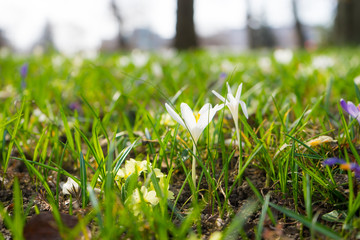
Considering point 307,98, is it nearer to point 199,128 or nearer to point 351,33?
point 199,128

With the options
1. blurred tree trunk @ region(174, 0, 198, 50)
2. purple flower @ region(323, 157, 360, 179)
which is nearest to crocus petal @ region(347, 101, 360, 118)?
purple flower @ region(323, 157, 360, 179)

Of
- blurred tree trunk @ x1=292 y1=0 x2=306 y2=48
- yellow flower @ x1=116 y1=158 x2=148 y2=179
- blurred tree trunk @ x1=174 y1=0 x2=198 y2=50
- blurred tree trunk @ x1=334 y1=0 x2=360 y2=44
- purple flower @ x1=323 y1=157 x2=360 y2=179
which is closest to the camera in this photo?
purple flower @ x1=323 y1=157 x2=360 y2=179

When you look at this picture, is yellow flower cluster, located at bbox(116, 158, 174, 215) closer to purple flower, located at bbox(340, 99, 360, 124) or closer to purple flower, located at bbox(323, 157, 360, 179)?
purple flower, located at bbox(323, 157, 360, 179)

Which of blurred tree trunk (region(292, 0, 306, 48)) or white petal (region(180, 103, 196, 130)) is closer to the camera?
white petal (region(180, 103, 196, 130))

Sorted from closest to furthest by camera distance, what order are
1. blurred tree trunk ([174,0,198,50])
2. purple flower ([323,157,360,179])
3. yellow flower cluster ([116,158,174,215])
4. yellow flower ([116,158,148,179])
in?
1. purple flower ([323,157,360,179])
2. yellow flower cluster ([116,158,174,215])
3. yellow flower ([116,158,148,179])
4. blurred tree trunk ([174,0,198,50])

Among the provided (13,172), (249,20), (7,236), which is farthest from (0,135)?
(249,20)

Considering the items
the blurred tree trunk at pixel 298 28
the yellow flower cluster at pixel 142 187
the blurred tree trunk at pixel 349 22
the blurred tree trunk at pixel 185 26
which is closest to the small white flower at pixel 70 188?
the yellow flower cluster at pixel 142 187

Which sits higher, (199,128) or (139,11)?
(139,11)
